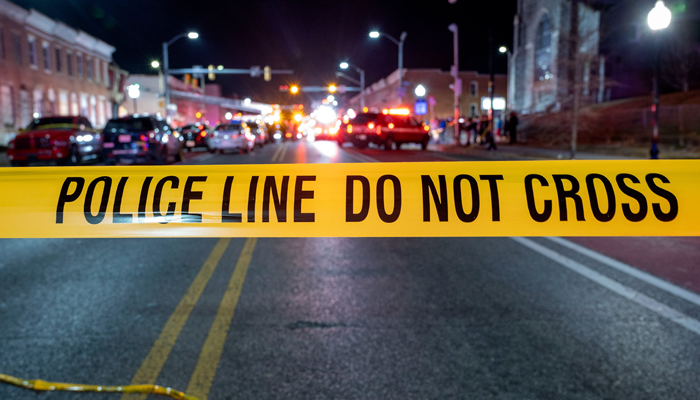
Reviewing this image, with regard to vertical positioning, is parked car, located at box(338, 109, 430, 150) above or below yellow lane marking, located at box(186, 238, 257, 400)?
above

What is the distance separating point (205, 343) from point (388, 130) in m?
26.5

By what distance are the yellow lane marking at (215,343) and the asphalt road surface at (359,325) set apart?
2 cm

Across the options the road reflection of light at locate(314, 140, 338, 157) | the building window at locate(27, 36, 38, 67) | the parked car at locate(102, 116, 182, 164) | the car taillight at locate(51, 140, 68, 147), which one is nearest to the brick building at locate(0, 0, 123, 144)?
the building window at locate(27, 36, 38, 67)

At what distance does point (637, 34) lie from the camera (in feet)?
165

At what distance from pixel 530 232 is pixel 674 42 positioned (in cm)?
4841

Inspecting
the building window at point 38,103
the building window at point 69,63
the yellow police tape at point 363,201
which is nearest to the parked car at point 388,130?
the building window at point 38,103

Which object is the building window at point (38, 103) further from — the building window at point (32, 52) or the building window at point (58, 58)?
the building window at point (58, 58)

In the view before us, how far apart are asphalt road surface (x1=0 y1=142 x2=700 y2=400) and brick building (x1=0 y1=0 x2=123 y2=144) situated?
3294 cm

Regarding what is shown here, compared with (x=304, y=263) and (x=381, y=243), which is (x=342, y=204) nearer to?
(x=304, y=263)

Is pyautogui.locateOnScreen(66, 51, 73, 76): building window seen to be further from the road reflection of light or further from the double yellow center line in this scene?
the double yellow center line

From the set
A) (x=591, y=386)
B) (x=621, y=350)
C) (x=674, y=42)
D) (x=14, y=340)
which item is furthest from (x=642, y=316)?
(x=674, y=42)

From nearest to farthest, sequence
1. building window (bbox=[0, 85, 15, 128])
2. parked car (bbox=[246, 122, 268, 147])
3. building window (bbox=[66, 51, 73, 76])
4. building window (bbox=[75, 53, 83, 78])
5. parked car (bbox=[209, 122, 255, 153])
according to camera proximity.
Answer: parked car (bbox=[209, 122, 255, 153]) < building window (bbox=[0, 85, 15, 128]) < parked car (bbox=[246, 122, 268, 147]) < building window (bbox=[66, 51, 73, 76]) < building window (bbox=[75, 53, 83, 78])

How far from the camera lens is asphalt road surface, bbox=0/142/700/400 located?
165 inches

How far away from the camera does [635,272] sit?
7184mm
